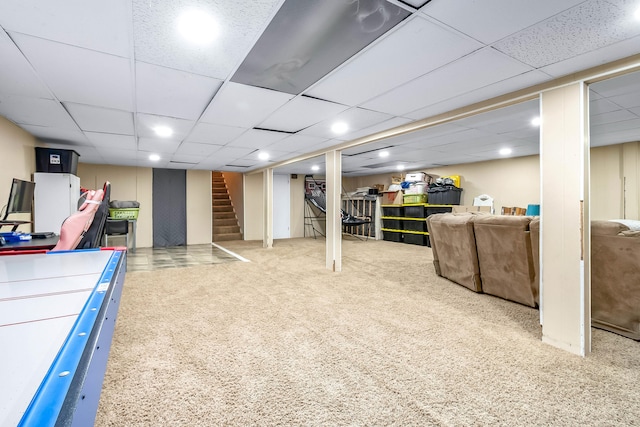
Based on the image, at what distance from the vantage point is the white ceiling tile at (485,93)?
7.62ft

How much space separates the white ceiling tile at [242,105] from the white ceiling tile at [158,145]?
154cm

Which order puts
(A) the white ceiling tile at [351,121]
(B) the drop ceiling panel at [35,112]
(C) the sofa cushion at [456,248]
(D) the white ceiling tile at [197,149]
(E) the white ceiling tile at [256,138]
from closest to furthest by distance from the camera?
(B) the drop ceiling panel at [35,112], (A) the white ceiling tile at [351,121], (C) the sofa cushion at [456,248], (E) the white ceiling tile at [256,138], (D) the white ceiling tile at [197,149]

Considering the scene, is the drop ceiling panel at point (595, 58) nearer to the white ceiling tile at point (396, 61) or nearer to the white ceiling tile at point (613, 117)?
the white ceiling tile at point (396, 61)

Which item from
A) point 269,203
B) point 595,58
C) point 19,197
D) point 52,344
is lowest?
point 52,344

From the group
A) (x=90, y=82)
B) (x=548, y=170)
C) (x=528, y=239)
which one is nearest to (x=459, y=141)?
(x=528, y=239)

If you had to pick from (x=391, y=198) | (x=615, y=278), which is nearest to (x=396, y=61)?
(x=615, y=278)

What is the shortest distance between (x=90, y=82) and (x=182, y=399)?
2494 millimetres

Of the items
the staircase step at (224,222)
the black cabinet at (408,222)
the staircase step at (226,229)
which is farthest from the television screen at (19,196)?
the black cabinet at (408,222)

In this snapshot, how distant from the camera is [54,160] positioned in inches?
175

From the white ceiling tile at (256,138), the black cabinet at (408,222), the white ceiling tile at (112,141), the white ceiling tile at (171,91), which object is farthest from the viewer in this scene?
the black cabinet at (408,222)

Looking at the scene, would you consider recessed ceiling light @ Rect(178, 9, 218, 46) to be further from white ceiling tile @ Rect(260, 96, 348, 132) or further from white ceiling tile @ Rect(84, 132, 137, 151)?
white ceiling tile @ Rect(84, 132, 137, 151)

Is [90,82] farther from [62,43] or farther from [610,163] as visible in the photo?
[610,163]

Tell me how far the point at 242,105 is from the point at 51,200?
358 cm

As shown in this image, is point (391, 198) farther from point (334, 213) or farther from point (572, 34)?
point (572, 34)
